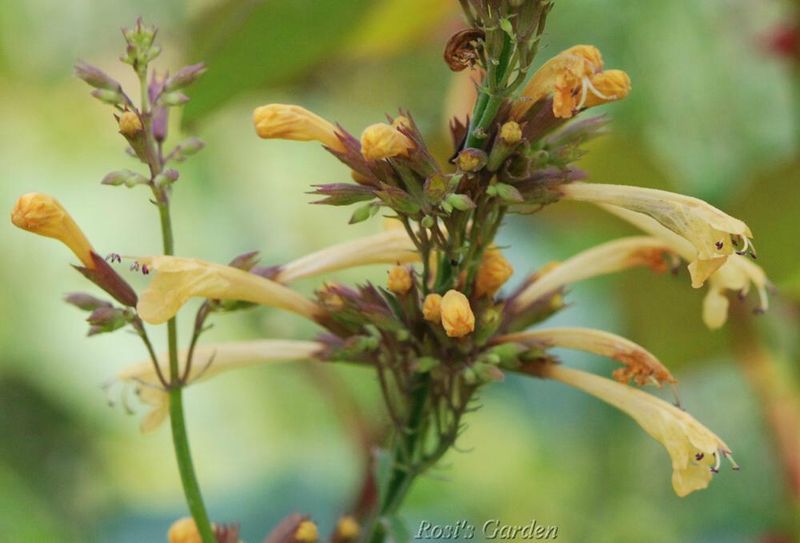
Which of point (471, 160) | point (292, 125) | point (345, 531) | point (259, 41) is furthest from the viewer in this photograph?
point (259, 41)

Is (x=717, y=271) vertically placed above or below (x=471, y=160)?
below

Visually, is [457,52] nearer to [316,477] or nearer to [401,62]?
[316,477]

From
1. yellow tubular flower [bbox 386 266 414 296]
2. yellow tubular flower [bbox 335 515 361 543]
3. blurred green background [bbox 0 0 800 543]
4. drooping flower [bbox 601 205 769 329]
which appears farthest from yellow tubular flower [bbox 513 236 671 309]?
blurred green background [bbox 0 0 800 543]

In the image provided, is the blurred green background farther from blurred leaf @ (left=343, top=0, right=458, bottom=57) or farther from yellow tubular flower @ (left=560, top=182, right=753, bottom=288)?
yellow tubular flower @ (left=560, top=182, right=753, bottom=288)

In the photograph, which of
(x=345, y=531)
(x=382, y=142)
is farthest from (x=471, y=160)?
(x=345, y=531)

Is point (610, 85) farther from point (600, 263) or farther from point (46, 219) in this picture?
point (46, 219)

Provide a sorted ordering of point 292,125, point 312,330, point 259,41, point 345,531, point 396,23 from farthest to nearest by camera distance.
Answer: point 312,330, point 396,23, point 259,41, point 345,531, point 292,125

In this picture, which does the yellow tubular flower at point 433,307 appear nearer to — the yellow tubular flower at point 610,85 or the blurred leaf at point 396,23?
the yellow tubular flower at point 610,85
